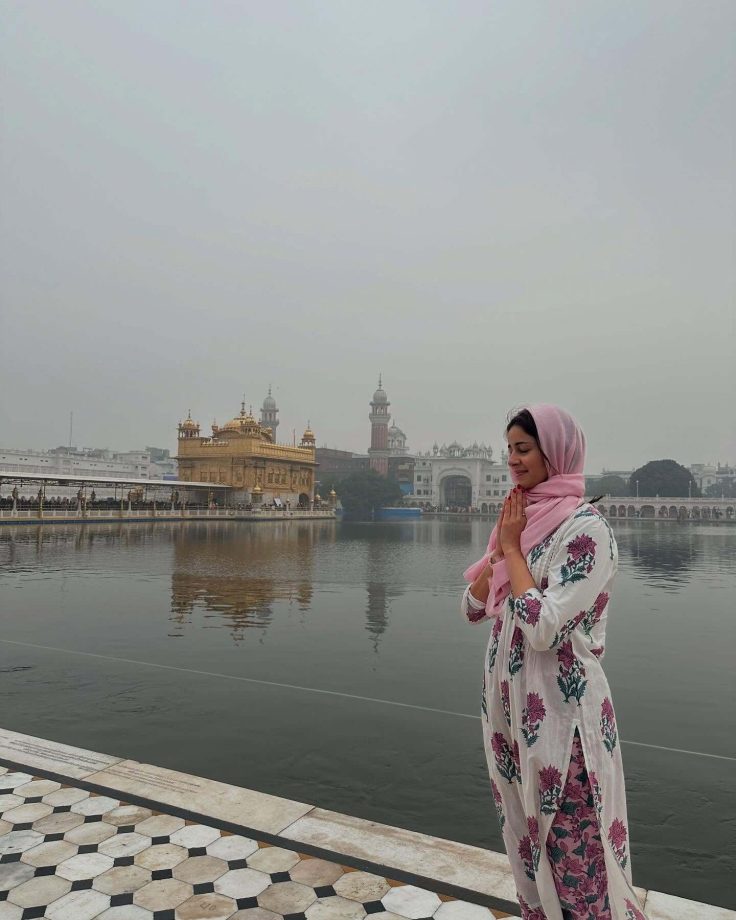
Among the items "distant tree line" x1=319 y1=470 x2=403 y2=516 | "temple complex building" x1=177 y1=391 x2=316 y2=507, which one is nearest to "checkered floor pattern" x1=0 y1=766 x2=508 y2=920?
"temple complex building" x1=177 y1=391 x2=316 y2=507

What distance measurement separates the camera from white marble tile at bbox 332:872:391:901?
2.66 metres

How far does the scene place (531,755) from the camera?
182 centimetres

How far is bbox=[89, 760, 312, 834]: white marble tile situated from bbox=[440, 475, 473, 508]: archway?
9535 centimetres

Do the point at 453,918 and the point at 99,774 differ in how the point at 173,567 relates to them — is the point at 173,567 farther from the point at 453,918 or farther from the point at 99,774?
the point at 453,918

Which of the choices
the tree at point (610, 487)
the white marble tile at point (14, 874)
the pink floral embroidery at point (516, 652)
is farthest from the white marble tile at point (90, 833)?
the tree at point (610, 487)

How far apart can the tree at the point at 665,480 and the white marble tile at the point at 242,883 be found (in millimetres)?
86124

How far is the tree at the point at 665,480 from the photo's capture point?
8156 centimetres

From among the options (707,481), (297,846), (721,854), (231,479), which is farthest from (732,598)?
(707,481)

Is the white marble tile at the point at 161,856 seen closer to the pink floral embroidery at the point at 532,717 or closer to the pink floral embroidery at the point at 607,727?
the pink floral embroidery at the point at 532,717

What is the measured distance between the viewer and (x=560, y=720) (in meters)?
1.82

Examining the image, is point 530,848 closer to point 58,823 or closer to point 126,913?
point 126,913

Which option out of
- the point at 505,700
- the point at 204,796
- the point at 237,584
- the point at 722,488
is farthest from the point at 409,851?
the point at 722,488

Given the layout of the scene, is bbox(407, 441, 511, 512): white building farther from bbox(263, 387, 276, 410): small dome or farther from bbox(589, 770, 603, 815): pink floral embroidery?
bbox(589, 770, 603, 815): pink floral embroidery

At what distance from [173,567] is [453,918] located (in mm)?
13121
